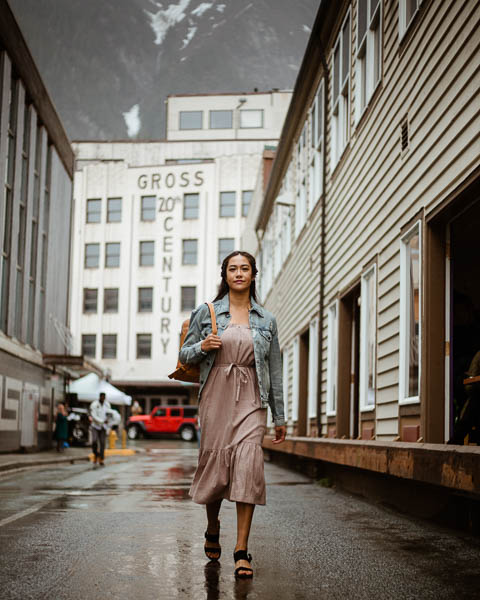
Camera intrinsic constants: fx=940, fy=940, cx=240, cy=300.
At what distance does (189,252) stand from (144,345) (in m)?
6.52

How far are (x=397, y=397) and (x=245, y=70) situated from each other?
80.7 metres

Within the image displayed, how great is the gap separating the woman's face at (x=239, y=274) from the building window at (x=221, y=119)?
59.9 meters

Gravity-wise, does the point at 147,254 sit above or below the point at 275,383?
above

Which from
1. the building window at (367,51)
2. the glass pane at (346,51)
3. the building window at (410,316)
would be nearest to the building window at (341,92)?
the glass pane at (346,51)

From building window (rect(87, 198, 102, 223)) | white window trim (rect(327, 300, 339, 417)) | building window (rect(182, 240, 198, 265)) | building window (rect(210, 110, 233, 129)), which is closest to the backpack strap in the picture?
white window trim (rect(327, 300, 339, 417))

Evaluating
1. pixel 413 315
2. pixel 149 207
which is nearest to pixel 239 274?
pixel 413 315

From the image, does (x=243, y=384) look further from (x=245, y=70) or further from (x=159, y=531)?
(x=245, y=70)

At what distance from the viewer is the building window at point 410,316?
31.0 ft

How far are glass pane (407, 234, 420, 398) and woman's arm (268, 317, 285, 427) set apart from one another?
3.91 metres

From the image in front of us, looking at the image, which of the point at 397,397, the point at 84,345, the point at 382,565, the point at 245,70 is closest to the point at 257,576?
the point at 382,565

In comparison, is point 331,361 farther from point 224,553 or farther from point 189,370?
point 189,370

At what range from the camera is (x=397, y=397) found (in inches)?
405

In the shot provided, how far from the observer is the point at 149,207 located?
59.9 m

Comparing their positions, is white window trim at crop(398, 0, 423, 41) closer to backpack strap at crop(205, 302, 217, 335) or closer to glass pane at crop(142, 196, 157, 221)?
backpack strap at crop(205, 302, 217, 335)
